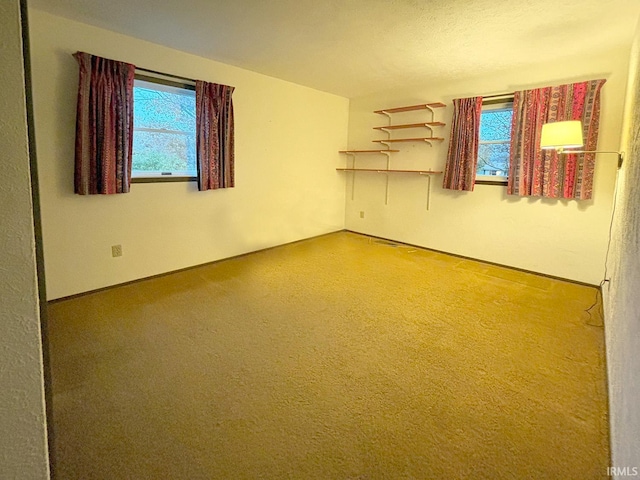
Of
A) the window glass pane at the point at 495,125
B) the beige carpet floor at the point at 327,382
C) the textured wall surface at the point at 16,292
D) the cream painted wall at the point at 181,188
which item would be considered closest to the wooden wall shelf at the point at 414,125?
the window glass pane at the point at 495,125

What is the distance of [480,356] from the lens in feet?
7.25

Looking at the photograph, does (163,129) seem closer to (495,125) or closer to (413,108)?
(413,108)

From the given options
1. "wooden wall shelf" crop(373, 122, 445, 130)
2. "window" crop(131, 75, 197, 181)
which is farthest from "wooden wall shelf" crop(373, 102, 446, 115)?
"window" crop(131, 75, 197, 181)

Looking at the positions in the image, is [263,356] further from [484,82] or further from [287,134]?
[484,82]

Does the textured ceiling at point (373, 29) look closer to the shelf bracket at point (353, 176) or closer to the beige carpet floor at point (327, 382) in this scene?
the shelf bracket at point (353, 176)

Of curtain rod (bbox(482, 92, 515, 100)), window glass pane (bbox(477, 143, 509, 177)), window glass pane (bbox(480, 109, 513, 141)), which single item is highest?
curtain rod (bbox(482, 92, 515, 100))

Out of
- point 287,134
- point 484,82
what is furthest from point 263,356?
point 484,82

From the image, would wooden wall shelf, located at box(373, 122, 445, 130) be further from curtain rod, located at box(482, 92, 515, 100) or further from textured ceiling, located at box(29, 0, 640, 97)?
textured ceiling, located at box(29, 0, 640, 97)

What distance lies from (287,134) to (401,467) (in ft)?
13.5

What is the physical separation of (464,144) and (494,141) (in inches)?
13.3

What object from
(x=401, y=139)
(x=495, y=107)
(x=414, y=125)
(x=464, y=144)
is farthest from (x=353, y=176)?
(x=495, y=107)

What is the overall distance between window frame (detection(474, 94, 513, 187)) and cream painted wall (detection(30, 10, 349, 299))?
2196 millimetres

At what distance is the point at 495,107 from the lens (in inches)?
158

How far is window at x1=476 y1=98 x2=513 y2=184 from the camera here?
3987 millimetres
